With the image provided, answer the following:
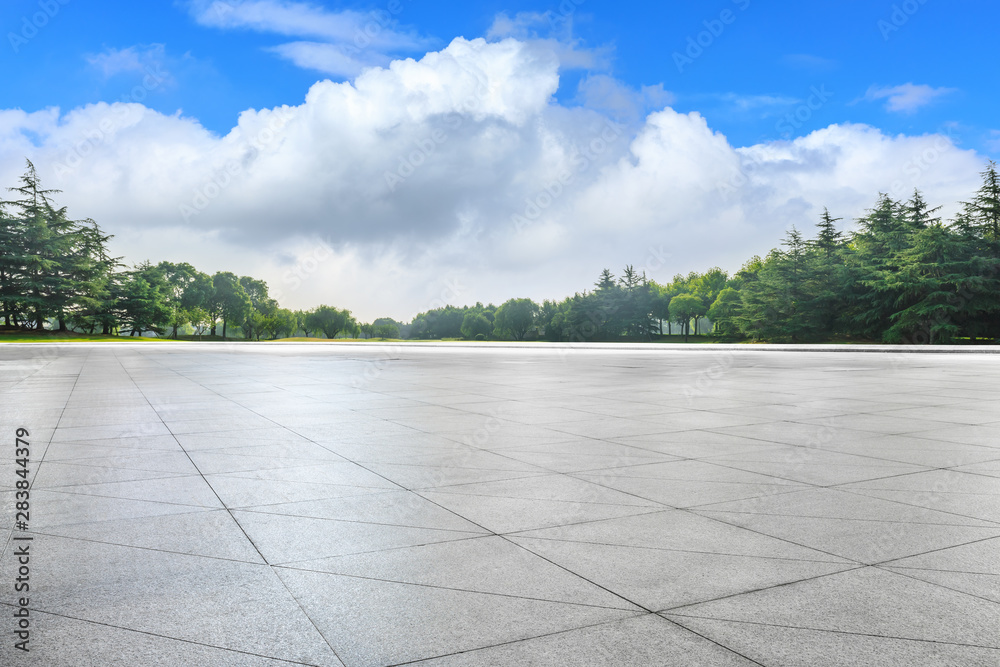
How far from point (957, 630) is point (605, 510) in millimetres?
2326

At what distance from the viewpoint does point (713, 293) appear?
104m

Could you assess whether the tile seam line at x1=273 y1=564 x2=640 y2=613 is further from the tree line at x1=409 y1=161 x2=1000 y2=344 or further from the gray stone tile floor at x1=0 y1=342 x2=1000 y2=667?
the tree line at x1=409 y1=161 x2=1000 y2=344

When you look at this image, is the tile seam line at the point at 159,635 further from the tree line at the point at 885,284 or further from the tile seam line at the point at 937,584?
the tree line at the point at 885,284

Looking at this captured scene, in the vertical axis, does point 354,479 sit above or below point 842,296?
below

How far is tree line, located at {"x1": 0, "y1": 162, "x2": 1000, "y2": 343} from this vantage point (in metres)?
52.7

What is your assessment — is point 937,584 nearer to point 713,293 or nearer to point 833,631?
point 833,631

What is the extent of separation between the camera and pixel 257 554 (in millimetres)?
4066

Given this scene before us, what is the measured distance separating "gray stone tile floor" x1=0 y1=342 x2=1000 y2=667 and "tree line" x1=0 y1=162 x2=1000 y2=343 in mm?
50967

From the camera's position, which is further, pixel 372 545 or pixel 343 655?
pixel 372 545

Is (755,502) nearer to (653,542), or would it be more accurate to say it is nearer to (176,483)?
(653,542)

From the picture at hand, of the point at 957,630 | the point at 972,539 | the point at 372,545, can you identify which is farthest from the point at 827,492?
the point at 372,545

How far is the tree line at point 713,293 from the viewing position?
5272cm

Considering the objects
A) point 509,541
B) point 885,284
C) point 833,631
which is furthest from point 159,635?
point 885,284

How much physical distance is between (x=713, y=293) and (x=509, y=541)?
10458cm
